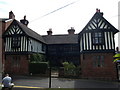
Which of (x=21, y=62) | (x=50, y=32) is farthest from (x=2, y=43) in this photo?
(x=50, y=32)

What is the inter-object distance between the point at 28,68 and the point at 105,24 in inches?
475

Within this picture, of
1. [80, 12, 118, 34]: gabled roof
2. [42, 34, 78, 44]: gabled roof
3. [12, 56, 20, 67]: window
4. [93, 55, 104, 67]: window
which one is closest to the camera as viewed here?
[93, 55, 104, 67]: window

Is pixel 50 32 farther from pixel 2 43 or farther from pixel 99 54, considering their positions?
pixel 99 54

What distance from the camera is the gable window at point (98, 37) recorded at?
1273cm

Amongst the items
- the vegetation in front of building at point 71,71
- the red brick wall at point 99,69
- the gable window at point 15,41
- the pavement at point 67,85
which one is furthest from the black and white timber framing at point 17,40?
the red brick wall at point 99,69

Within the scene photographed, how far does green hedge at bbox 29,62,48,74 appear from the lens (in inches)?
546

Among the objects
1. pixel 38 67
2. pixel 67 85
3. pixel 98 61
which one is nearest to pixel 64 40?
pixel 38 67

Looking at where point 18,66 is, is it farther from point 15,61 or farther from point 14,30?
point 14,30

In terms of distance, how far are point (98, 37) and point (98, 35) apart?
0.87 feet

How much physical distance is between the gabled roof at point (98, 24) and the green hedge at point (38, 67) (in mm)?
7196

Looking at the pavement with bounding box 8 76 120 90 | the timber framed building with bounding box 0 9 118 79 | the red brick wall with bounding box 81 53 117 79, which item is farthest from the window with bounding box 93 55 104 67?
the pavement with bounding box 8 76 120 90

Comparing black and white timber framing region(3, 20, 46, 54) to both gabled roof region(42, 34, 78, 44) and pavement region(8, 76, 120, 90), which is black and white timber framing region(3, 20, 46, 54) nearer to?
pavement region(8, 76, 120, 90)

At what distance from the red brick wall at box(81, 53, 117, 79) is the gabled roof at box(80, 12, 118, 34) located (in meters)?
3.30

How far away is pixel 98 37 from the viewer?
12812mm
